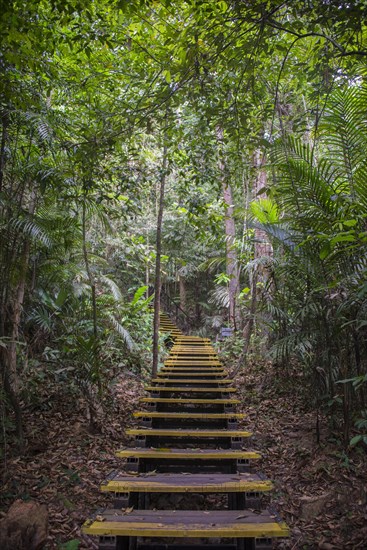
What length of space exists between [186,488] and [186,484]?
0.07m

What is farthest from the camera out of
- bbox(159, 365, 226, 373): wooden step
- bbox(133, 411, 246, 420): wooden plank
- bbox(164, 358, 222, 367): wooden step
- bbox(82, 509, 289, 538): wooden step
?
bbox(164, 358, 222, 367): wooden step

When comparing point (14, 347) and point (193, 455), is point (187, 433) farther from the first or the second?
point (14, 347)

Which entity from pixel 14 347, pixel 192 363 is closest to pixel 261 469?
pixel 14 347

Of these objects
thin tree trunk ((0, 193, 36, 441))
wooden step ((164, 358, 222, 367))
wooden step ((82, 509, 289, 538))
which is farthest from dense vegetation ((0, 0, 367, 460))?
wooden step ((164, 358, 222, 367))

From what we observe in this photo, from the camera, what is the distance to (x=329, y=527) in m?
2.66

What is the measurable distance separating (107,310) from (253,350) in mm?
3121

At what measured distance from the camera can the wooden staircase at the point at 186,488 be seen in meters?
2.18

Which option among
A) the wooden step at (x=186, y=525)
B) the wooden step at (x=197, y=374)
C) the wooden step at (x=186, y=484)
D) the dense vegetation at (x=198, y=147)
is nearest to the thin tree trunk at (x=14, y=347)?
the dense vegetation at (x=198, y=147)

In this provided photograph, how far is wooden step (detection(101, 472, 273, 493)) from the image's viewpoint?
2633 mm

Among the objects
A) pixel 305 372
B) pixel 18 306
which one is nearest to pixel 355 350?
pixel 305 372

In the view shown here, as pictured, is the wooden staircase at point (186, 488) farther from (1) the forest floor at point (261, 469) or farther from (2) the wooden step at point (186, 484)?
(1) the forest floor at point (261, 469)

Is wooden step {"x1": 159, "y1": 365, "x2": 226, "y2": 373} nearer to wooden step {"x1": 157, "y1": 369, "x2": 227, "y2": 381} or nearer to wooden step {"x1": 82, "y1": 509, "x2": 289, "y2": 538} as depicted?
wooden step {"x1": 157, "y1": 369, "x2": 227, "y2": 381}

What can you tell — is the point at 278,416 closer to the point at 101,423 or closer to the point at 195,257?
the point at 101,423

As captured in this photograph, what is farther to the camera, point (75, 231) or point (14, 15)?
point (75, 231)
